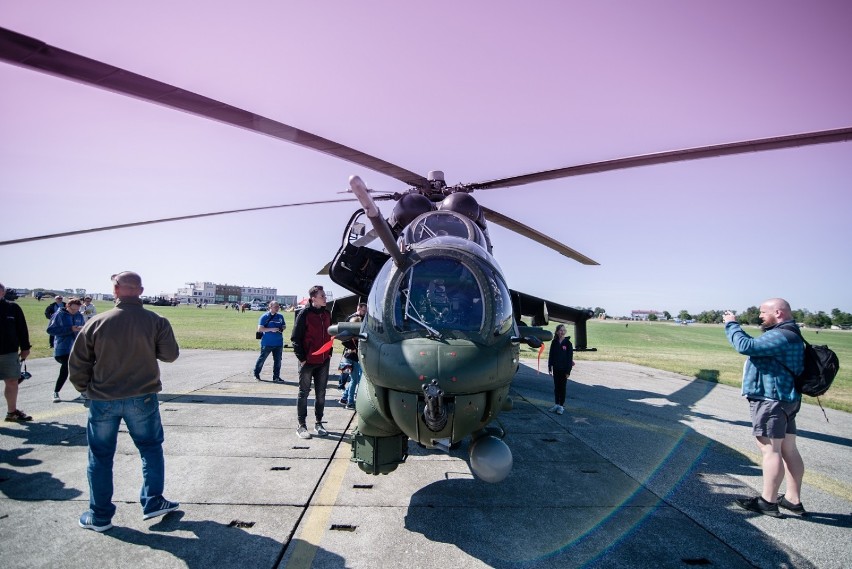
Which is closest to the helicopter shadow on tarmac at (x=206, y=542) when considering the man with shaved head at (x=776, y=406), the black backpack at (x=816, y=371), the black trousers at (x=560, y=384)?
the man with shaved head at (x=776, y=406)

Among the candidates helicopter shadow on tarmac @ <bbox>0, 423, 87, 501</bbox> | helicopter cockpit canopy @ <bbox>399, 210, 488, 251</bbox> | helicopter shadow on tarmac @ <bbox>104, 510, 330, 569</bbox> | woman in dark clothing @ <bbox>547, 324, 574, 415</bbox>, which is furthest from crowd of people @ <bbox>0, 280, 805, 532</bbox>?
woman in dark clothing @ <bbox>547, 324, 574, 415</bbox>

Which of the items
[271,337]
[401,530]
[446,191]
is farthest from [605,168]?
[271,337]

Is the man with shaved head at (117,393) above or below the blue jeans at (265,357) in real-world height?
above

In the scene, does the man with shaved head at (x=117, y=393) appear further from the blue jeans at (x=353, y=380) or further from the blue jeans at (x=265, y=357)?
the blue jeans at (x=265, y=357)

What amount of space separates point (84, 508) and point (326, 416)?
3673 mm

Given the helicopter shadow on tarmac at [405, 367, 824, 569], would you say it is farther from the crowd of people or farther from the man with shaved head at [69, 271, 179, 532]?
the man with shaved head at [69, 271, 179, 532]

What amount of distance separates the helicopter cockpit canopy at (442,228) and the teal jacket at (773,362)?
305 centimetres

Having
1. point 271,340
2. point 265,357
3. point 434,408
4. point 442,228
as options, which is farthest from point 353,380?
point 434,408

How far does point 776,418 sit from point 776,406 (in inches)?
4.5

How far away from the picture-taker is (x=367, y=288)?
571 centimetres

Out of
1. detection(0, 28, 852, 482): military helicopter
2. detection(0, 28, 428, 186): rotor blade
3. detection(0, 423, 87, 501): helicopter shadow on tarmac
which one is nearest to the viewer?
detection(0, 28, 428, 186): rotor blade

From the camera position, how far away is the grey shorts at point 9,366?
546 cm

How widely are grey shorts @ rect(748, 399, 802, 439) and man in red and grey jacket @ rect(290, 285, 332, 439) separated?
199 inches

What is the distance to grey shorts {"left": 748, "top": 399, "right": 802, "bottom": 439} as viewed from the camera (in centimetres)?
371
